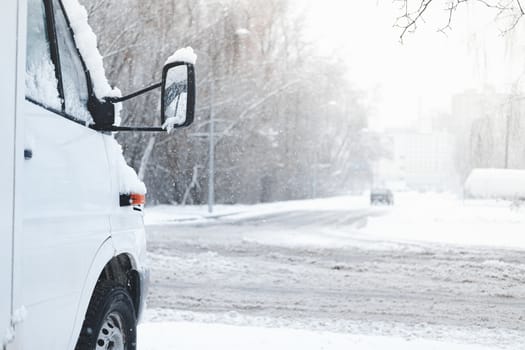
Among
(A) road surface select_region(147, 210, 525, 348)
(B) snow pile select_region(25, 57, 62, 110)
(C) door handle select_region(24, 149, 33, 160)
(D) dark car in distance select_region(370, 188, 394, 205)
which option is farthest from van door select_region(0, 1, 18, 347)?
(D) dark car in distance select_region(370, 188, 394, 205)

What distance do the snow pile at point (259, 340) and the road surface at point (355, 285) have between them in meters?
0.62

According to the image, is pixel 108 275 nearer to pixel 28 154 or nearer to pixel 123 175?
pixel 123 175

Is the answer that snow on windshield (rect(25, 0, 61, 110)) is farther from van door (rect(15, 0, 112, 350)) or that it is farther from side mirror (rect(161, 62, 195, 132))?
side mirror (rect(161, 62, 195, 132))

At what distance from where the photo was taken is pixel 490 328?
6645 mm

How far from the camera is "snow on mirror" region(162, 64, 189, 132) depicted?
2932 mm

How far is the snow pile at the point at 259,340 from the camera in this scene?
5.37 metres

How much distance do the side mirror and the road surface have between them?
13.8ft

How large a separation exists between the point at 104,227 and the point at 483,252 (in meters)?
12.6

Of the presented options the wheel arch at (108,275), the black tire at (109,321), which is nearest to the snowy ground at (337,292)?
the wheel arch at (108,275)

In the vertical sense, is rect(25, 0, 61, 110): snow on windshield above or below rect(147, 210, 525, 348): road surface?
above

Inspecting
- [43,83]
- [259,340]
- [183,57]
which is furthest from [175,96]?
[259,340]

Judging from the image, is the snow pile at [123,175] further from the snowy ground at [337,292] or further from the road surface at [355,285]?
the road surface at [355,285]

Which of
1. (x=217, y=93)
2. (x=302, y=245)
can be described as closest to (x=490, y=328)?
(x=302, y=245)

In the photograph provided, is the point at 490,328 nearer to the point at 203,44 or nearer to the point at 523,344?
the point at 523,344
